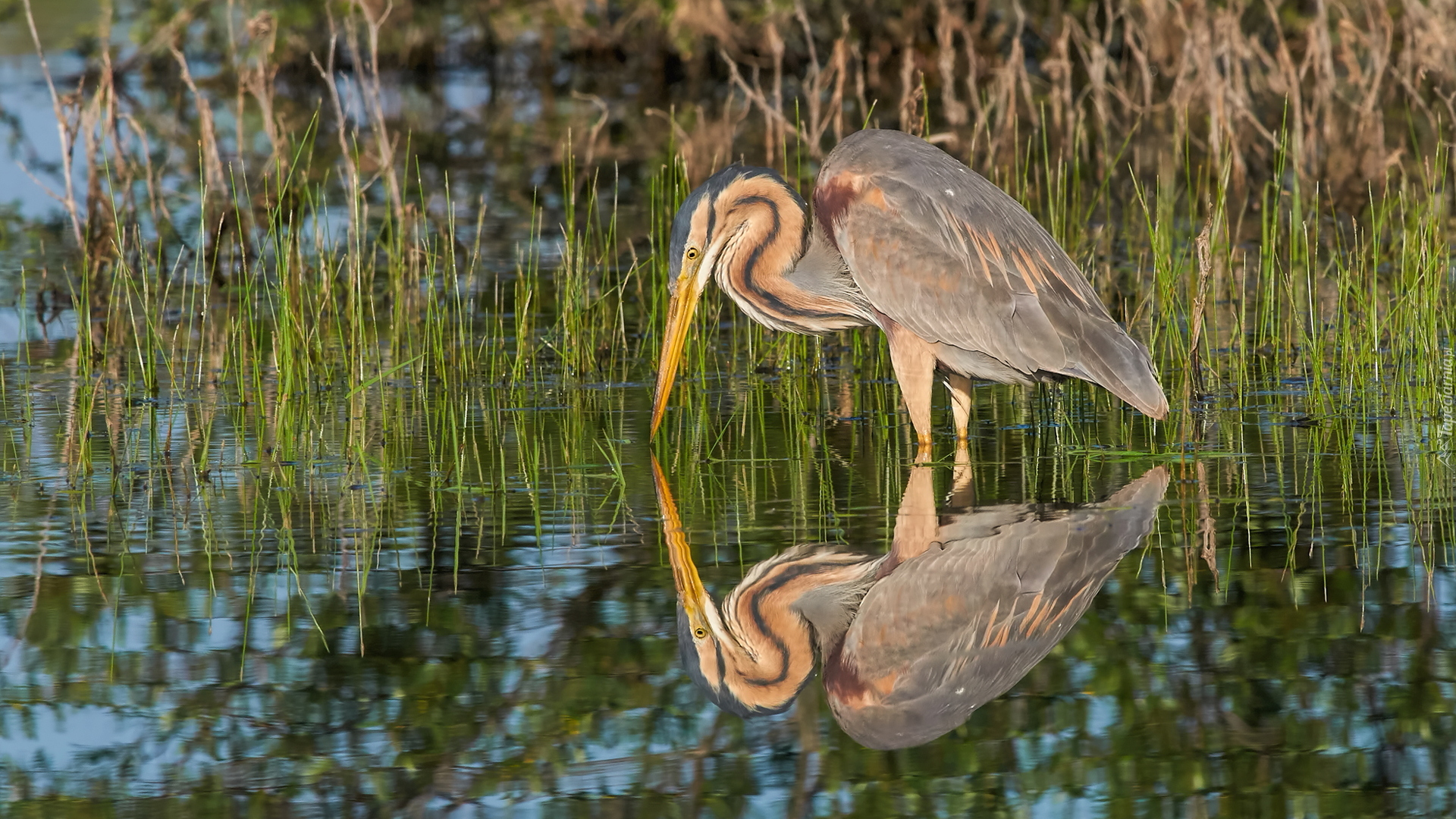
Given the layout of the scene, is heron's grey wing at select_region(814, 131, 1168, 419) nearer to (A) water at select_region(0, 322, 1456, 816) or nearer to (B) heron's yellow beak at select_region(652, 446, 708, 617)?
(A) water at select_region(0, 322, 1456, 816)

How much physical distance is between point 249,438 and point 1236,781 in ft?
14.9

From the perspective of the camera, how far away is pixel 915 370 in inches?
279

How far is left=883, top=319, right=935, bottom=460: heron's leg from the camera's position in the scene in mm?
6914

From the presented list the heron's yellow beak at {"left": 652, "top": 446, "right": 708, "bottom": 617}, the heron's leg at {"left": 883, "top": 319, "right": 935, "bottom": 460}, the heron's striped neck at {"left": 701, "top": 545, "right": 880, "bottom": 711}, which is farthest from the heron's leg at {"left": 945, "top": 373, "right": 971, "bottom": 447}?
the heron's striped neck at {"left": 701, "top": 545, "right": 880, "bottom": 711}

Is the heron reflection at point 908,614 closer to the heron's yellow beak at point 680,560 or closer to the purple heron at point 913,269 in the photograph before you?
the heron's yellow beak at point 680,560

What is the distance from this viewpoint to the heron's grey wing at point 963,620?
4.28m

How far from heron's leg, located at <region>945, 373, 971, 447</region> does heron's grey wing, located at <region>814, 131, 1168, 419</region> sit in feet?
0.41

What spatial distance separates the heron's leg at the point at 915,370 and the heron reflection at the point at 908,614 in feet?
3.87

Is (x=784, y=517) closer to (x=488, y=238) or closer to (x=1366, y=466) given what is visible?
(x=1366, y=466)

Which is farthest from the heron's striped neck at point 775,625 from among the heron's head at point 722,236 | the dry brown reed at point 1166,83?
the dry brown reed at point 1166,83

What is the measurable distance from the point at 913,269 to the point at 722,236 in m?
0.75

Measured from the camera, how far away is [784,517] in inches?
228

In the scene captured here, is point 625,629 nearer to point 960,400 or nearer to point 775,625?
point 775,625

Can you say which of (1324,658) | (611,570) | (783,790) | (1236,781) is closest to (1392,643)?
(1324,658)
